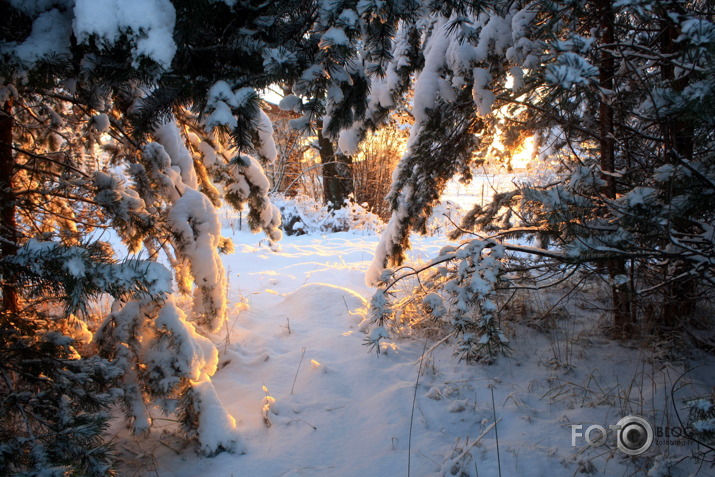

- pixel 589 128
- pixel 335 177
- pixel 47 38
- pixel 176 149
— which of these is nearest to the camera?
pixel 47 38

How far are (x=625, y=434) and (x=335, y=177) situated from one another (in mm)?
9349

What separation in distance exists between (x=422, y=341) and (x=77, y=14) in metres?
3.28

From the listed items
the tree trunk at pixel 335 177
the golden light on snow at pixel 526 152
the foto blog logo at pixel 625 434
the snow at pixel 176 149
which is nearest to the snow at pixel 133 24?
the snow at pixel 176 149

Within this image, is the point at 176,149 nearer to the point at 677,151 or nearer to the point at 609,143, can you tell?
the point at 609,143

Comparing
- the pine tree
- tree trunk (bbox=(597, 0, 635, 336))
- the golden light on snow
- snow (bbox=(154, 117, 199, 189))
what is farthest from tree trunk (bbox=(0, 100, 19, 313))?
the golden light on snow

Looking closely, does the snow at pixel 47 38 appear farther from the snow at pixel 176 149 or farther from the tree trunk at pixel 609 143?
the tree trunk at pixel 609 143

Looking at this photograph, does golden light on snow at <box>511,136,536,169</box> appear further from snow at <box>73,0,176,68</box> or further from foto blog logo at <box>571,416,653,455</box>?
snow at <box>73,0,176,68</box>

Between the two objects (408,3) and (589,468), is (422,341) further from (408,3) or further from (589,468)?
(408,3)

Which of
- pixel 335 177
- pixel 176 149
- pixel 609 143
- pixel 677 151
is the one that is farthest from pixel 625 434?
pixel 335 177

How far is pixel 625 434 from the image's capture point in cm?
208

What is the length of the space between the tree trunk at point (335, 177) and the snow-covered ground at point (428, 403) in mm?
7164

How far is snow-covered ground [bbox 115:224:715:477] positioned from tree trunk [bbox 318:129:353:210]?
7.16m

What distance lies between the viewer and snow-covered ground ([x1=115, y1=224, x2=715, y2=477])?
6.97 ft

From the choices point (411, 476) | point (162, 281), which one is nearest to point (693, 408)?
point (411, 476)
